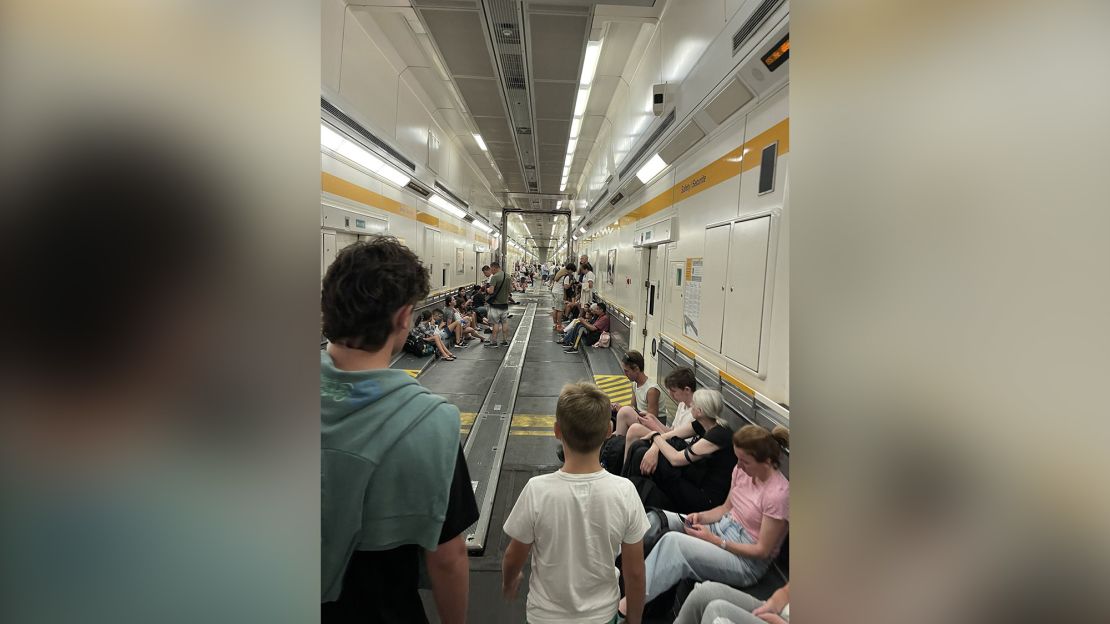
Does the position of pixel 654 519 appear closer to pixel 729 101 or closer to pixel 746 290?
pixel 746 290

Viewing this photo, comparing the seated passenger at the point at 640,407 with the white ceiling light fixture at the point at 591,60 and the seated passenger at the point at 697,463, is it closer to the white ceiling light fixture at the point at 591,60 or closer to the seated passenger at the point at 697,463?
the seated passenger at the point at 697,463

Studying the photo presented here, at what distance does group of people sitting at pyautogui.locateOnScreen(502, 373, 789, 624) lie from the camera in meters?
1.75

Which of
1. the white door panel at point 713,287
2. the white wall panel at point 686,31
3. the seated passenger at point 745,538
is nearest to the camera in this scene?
the seated passenger at point 745,538

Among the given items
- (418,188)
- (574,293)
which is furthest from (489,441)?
(574,293)

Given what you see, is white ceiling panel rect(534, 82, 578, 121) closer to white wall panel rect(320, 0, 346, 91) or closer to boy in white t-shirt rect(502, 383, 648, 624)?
white wall panel rect(320, 0, 346, 91)

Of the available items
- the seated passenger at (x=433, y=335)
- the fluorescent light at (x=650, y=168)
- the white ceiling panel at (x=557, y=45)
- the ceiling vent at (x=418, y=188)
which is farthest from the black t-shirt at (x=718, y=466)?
the ceiling vent at (x=418, y=188)

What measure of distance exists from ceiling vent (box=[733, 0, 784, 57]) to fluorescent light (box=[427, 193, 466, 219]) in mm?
7236

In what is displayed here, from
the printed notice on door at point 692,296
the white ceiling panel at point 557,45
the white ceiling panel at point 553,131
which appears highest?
the white ceiling panel at point 553,131

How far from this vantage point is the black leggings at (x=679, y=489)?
292 centimetres

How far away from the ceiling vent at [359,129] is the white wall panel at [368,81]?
0.49 ft
